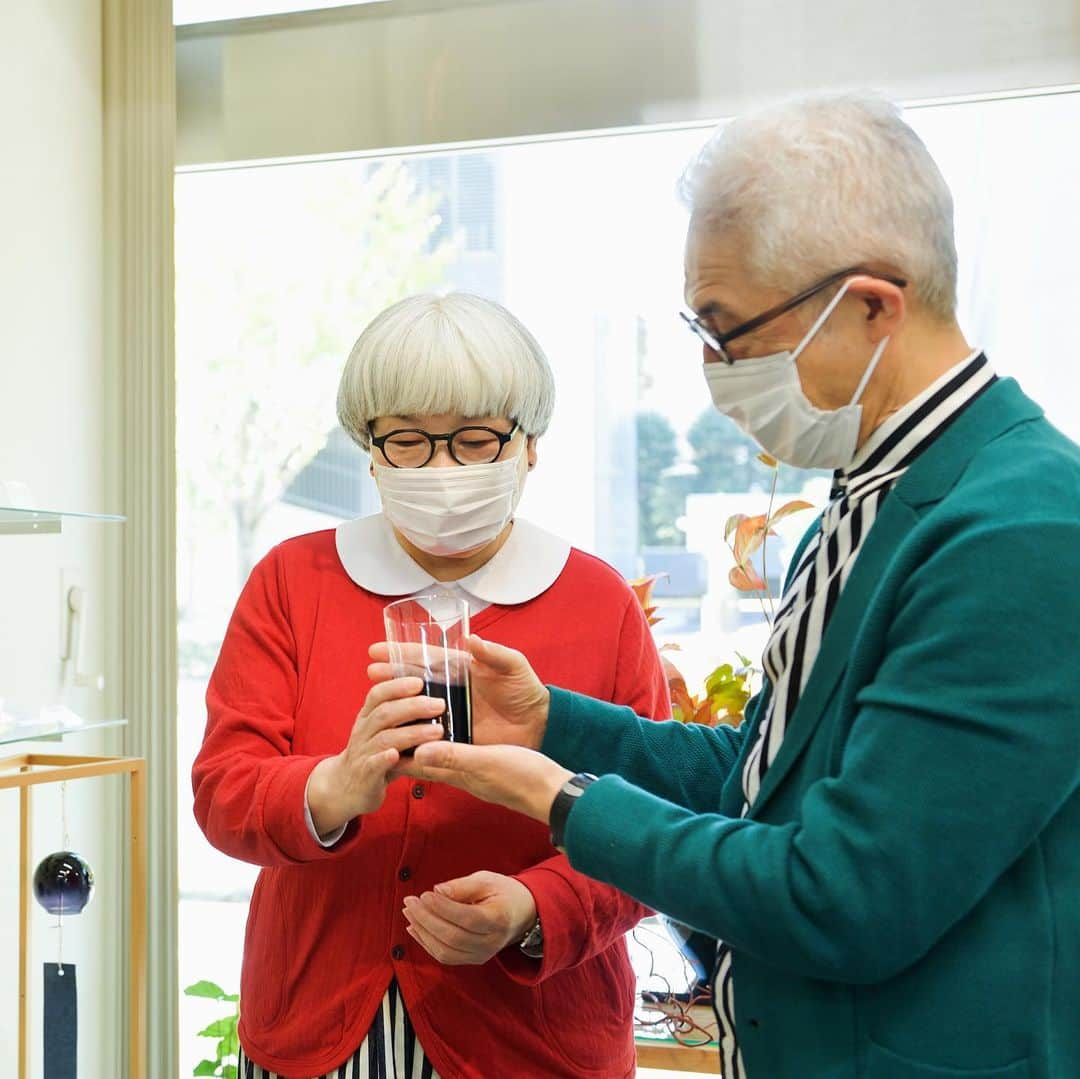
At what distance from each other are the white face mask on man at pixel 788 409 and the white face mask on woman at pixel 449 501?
16.5 inches

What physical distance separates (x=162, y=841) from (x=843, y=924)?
224cm

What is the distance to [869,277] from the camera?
0.97 meters

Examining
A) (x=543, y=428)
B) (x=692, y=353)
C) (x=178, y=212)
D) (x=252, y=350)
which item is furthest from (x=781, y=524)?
(x=178, y=212)

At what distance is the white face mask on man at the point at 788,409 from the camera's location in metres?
1.02

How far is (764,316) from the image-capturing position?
1.02 meters

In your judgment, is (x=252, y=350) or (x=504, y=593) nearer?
(x=504, y=593)

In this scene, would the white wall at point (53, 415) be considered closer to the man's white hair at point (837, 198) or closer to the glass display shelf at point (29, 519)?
the glass display shelf at point (29, 519)

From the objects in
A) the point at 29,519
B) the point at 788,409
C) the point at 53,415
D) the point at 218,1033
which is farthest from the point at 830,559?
the point at 218,1033

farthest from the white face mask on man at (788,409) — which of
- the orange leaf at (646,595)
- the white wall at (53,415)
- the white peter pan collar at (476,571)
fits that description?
the white wall at (53,415)

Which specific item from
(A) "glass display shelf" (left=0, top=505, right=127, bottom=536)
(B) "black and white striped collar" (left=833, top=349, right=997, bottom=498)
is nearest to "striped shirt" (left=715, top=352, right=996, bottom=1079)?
(B) "black and white striped collar" (left=833, top=349, right=997, bottom=498)

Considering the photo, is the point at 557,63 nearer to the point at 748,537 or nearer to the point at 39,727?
the point at 748,537

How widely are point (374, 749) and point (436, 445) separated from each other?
42cm

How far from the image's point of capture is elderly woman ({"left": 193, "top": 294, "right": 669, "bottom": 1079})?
1.31 metres

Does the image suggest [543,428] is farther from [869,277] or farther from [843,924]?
[843,924]
